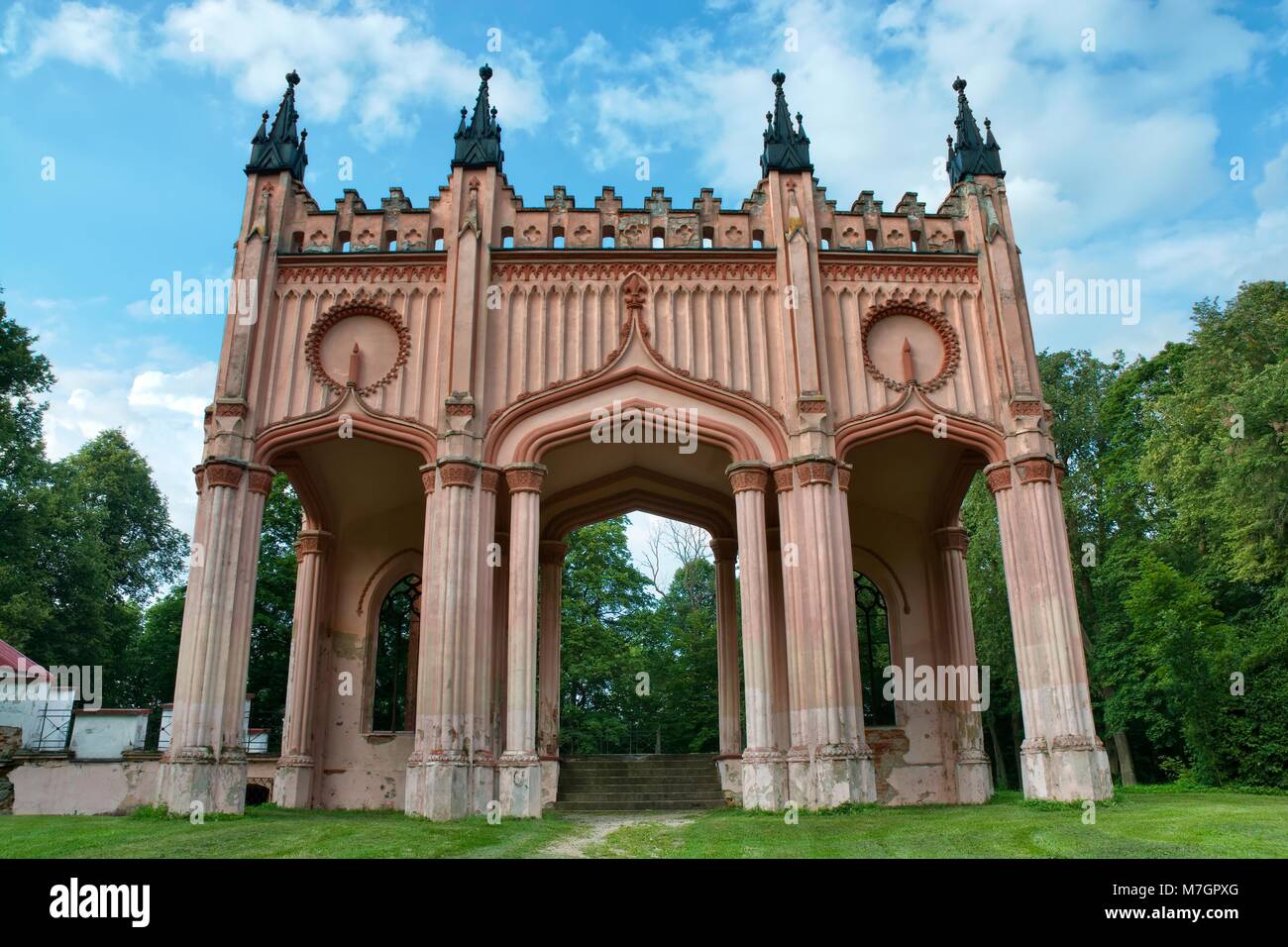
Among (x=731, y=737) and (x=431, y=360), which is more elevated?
(x=431, y=360)

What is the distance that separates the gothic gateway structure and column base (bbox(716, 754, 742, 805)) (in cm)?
7

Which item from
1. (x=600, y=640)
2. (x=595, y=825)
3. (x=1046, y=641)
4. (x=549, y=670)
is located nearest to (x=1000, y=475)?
(x=1046, y=641)

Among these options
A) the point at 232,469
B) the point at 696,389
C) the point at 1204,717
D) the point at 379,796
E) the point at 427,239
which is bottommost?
the point at 379,796

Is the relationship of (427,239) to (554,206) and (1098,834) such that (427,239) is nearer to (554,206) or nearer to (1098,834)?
(554,206)

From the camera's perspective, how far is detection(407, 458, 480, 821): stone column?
575 inches

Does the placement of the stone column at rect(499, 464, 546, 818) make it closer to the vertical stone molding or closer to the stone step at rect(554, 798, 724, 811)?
the stone step at rect(554, 798, 724, 811)

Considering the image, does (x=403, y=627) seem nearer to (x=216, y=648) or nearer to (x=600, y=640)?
(x=216, y=648)

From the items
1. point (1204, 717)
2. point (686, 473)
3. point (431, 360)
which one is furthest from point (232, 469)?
point (1204, 717)

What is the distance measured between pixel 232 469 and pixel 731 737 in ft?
37.7

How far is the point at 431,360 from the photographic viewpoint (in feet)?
57.5

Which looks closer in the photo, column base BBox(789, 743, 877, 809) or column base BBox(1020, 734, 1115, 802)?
column base BBox(789, 743, 877, 809)

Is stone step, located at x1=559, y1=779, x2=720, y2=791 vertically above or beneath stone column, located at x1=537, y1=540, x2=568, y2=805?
beneath

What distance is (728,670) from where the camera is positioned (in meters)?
20.8

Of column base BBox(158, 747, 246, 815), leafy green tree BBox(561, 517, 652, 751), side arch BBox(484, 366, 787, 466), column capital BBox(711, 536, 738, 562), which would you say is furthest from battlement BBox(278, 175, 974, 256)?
leafy green tree BBox(561, 517, 652, 751)
